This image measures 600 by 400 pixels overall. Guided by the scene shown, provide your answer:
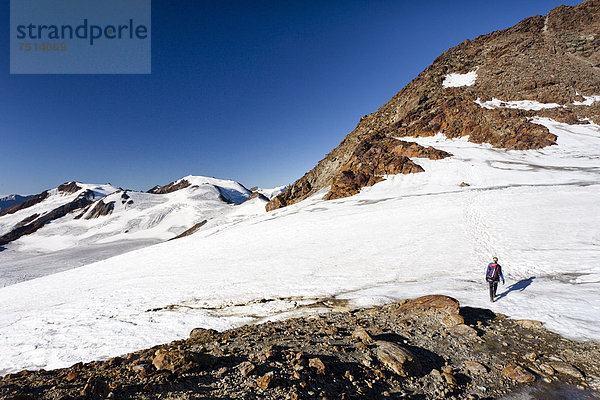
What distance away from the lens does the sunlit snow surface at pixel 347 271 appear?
8.88 m

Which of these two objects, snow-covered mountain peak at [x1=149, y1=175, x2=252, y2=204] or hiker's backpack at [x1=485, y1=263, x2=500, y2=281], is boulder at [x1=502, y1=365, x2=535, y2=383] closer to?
hiker's backpack at [x1=485, y1=263, x2=500, y2=281]

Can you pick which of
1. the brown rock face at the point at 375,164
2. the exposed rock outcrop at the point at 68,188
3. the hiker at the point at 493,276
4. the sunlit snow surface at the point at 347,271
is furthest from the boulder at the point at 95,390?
the exposed rock outcrop at the point at 68,188

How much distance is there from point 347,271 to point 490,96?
6416cm

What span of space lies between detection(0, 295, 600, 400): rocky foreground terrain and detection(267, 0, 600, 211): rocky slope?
1250 inches

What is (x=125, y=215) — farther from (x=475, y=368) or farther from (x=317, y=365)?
(x=475, y=368)

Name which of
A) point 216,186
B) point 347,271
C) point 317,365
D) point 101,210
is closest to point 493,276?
point 347,271

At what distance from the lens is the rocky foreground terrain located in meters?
4.25

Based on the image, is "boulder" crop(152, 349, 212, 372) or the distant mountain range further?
the distant mountain range

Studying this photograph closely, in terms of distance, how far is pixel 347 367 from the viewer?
5219 millimetres

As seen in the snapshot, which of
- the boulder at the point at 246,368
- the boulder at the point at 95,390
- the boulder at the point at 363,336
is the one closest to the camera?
the boulder at the point at 95,390

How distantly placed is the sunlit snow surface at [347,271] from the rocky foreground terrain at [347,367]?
1.87 m

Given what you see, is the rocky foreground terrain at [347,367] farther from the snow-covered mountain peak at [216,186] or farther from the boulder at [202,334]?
the snow-covered mountain peak at [216,186]

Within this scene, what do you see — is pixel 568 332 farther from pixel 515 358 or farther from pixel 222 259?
pixel 222 259

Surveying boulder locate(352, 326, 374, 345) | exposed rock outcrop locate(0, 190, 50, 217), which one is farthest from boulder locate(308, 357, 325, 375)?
exposed rock outcrop locate(0, 190, 50, 217)
